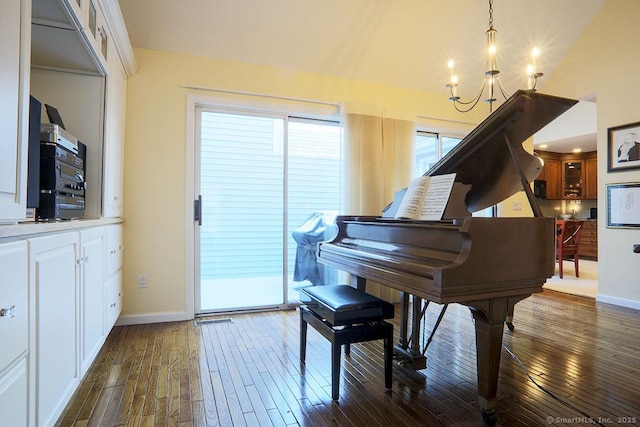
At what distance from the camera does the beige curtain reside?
147 inches

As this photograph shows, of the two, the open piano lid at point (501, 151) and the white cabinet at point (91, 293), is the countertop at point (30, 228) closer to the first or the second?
the white cabinet at point (91, 293)

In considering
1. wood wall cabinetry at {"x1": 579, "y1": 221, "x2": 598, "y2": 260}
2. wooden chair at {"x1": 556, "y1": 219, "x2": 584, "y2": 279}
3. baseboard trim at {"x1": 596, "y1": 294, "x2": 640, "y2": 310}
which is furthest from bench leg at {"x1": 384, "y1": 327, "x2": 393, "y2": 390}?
wood wall cabinetry at {"x1": 579, "y1": 221, "x2": 598, "y2": 260}

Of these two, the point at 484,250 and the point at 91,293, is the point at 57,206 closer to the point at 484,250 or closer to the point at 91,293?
the point at 91,293

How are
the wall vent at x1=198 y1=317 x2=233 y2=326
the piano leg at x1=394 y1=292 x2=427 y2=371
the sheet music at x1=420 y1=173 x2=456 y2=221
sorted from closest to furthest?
the sheet music at x1=420 y1=173 x2=456 y2=221 → the piano leg at x1=394 y1=292 x2=427 y2=371 → the wall vent at x1=198 y1=317 x2=233 y2=326

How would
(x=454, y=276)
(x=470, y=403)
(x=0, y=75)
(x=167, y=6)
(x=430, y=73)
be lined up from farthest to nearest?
(x=430, y=73)
(x=167, y=6)
(x=470, y=403)
(x=454, y=276)
(x=0, y=75)

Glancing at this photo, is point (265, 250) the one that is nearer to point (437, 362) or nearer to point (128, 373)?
point (128, 373)

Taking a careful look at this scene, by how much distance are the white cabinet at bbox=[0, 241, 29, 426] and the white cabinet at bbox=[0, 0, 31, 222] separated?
15 cm

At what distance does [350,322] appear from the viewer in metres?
1.88

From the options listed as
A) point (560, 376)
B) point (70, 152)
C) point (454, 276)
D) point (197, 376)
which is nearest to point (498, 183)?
point (454, 276)

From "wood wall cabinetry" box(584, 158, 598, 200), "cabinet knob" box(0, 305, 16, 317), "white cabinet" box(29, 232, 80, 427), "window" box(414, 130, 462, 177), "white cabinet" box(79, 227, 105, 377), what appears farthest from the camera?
"wood wall cabinetry" box(584, 158, 598, 200)

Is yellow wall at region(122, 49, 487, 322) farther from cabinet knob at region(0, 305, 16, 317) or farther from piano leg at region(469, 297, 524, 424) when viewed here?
piano leg at region(469, 297, 524, 424)

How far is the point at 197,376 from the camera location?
2125 mm

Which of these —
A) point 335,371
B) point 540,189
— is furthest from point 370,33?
point 540,189

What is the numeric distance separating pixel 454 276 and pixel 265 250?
2.47 meters
